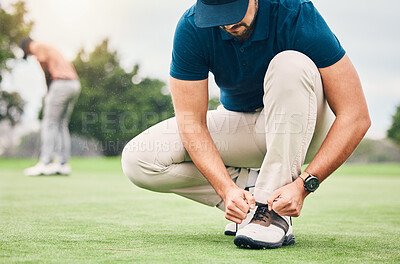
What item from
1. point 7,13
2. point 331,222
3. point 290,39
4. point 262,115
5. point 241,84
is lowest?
point 331,222

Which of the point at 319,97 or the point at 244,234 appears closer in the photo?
the point at 244,234

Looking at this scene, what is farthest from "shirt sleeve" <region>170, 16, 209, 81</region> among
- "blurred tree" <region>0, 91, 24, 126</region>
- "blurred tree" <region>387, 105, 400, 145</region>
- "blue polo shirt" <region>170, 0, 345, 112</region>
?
"blurred tree" <region>387, 105, 400, 145</region>

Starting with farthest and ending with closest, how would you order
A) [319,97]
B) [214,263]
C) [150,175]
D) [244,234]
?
[150,175] → [319,97] → [244,234] → [214,263]

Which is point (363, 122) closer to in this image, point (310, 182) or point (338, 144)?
point (338, 144)

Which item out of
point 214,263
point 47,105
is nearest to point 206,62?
point 214,263

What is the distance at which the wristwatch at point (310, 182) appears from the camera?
1.59m

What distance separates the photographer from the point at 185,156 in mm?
1975

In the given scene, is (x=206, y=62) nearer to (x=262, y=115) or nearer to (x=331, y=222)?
(x=262, y=115)

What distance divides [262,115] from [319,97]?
0.32 meters

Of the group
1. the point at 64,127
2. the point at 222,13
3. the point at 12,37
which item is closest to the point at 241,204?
the point at 222,13

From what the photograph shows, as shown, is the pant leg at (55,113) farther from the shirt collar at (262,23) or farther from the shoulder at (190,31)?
the shirt collar at (262,23)

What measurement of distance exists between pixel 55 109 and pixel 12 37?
22.9 meters

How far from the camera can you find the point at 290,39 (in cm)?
171

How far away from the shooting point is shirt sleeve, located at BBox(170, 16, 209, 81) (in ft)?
5.81
